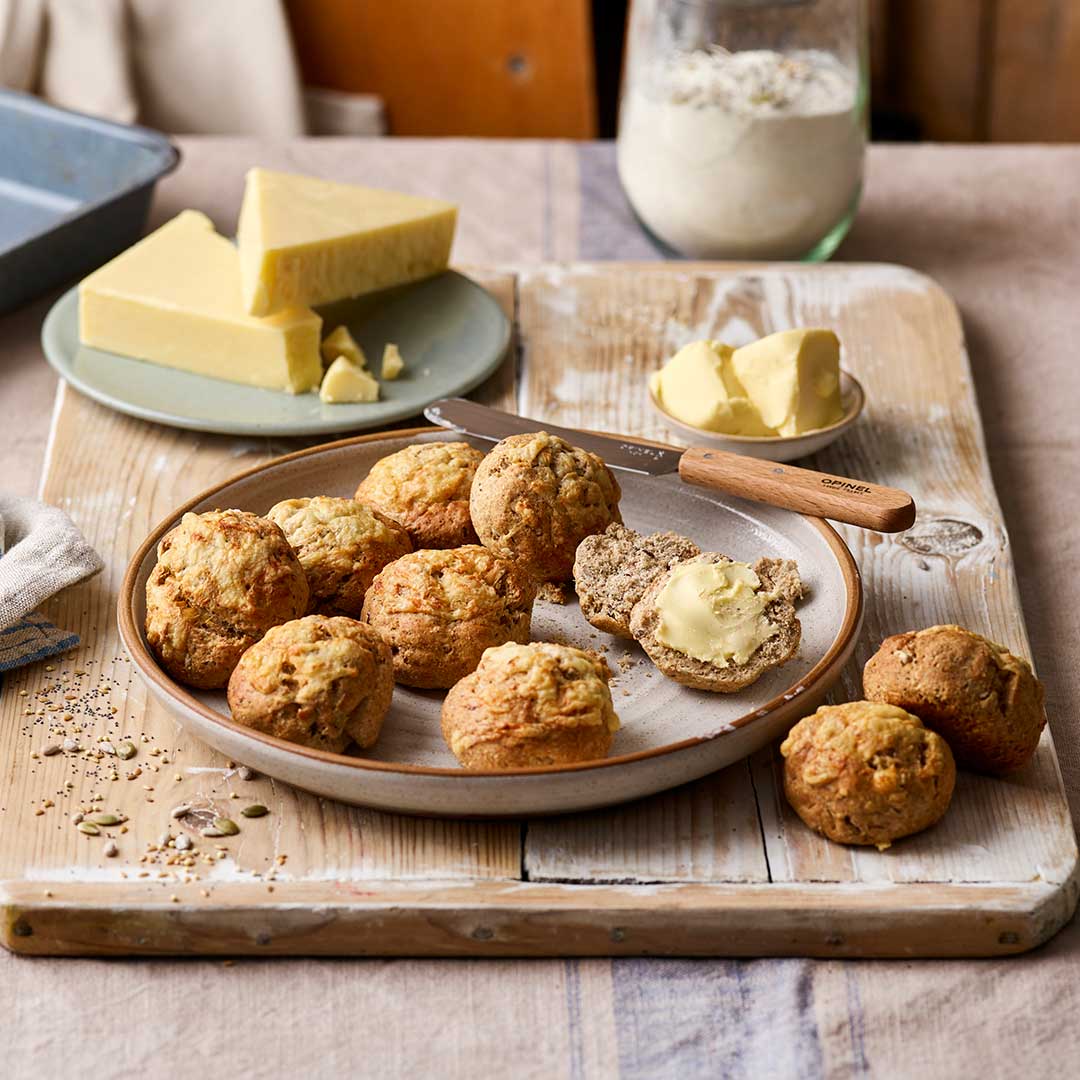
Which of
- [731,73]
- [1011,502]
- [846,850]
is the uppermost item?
[731,73]

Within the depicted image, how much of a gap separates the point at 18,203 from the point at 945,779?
1.82 meters

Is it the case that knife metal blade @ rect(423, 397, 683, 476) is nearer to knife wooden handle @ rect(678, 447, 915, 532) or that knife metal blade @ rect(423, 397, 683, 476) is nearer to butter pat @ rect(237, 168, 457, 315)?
knife wooden handle @ rect(678, 447, 915, 532)

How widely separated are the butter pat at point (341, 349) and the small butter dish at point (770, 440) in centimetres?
41

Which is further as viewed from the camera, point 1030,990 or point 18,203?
point 18,203

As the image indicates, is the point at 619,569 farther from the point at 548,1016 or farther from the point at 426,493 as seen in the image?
the point at 548,1016

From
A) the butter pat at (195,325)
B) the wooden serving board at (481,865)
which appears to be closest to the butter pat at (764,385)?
the wooden serving board at (481,865)

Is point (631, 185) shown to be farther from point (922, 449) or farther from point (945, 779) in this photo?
point (945, 779)

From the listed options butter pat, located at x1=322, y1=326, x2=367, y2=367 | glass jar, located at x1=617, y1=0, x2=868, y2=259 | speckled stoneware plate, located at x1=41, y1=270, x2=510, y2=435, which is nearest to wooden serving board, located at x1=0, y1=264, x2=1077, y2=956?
speckled stoneware plate, located at x1=41, y1=270, x2=510, y2=435

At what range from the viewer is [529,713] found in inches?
44.6

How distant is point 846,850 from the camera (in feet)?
3.74

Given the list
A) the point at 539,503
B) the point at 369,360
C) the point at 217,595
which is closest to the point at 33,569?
the point at 217,595

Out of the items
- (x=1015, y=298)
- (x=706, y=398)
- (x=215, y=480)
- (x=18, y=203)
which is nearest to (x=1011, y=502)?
(x=706, y=398)

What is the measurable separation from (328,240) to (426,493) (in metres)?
0.57

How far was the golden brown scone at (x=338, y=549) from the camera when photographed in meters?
1.36
